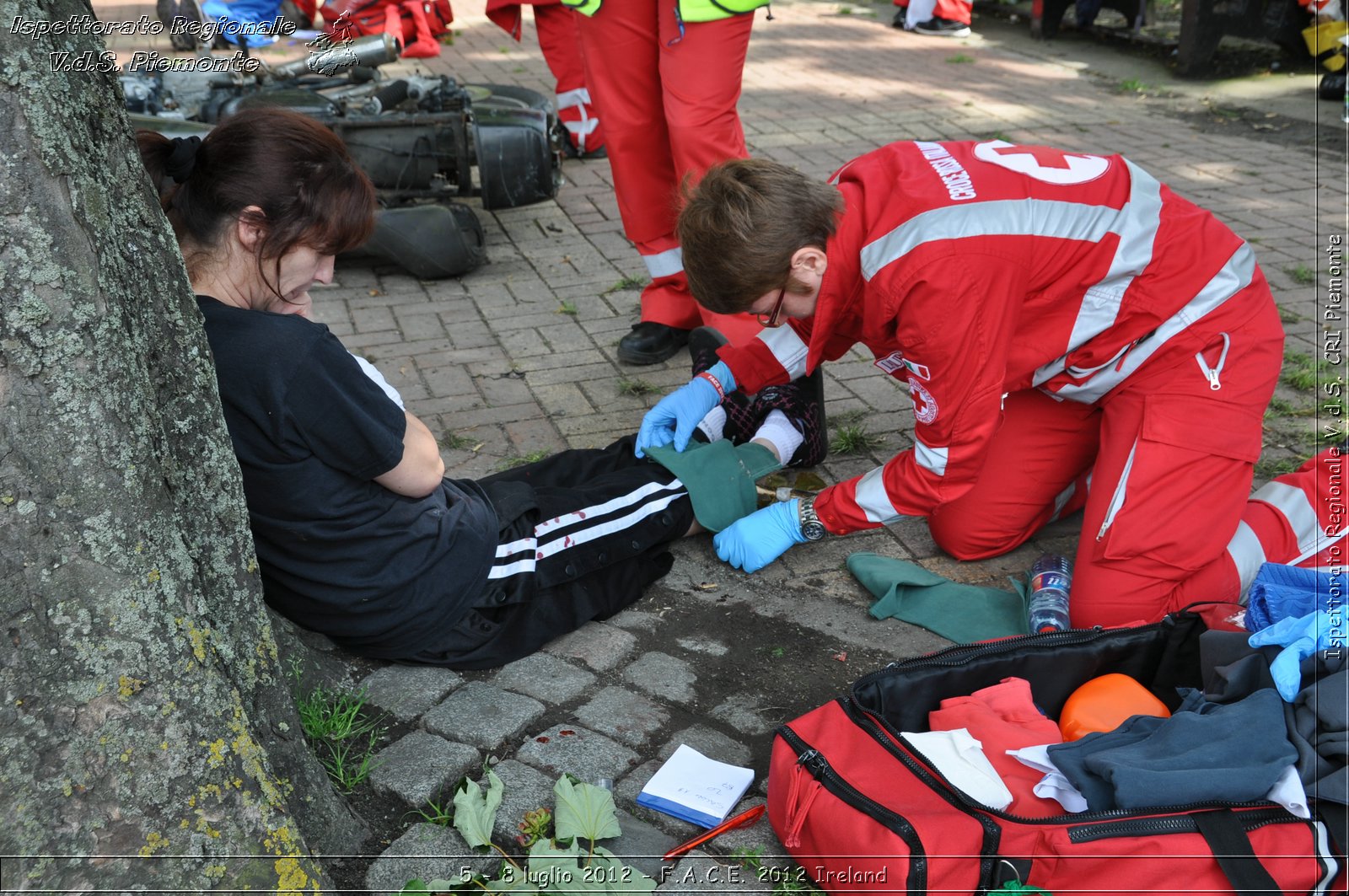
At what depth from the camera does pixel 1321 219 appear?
5.26m

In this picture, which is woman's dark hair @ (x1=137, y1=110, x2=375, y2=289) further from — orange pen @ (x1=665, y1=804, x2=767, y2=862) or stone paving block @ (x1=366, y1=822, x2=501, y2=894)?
orange pen @ (x1=665, y1=804, x2=767, y2=862)

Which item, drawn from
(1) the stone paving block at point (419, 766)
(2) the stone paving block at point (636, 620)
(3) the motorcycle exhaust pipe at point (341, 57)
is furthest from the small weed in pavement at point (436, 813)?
(3) the motorcycle exhaust pipe at point (341, 57)

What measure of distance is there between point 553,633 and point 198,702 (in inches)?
42.1

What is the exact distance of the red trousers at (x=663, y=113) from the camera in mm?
3705

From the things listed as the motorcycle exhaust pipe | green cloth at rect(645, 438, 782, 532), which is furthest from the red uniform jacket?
the motorcycle exhaust pipe

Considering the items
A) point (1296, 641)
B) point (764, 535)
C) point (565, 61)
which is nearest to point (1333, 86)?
point (565, 61)

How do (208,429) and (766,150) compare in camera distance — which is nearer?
(208,429)

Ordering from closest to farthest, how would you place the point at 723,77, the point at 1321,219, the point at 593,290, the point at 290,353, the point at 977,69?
the point at 290,353, the point at 723,77, the point at 593,290, the point at 1321,219, the point at 977,69

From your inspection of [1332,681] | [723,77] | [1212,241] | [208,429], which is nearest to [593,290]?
[723,77]

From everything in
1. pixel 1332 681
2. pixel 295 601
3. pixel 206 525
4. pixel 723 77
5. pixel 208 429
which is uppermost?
pixel 723 77

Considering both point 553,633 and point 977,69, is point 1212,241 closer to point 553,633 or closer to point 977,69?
point 553,633

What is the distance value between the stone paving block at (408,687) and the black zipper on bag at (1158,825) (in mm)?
1288

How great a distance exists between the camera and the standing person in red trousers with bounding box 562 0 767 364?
369 centimetres

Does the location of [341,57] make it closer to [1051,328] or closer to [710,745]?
[1051,328]
